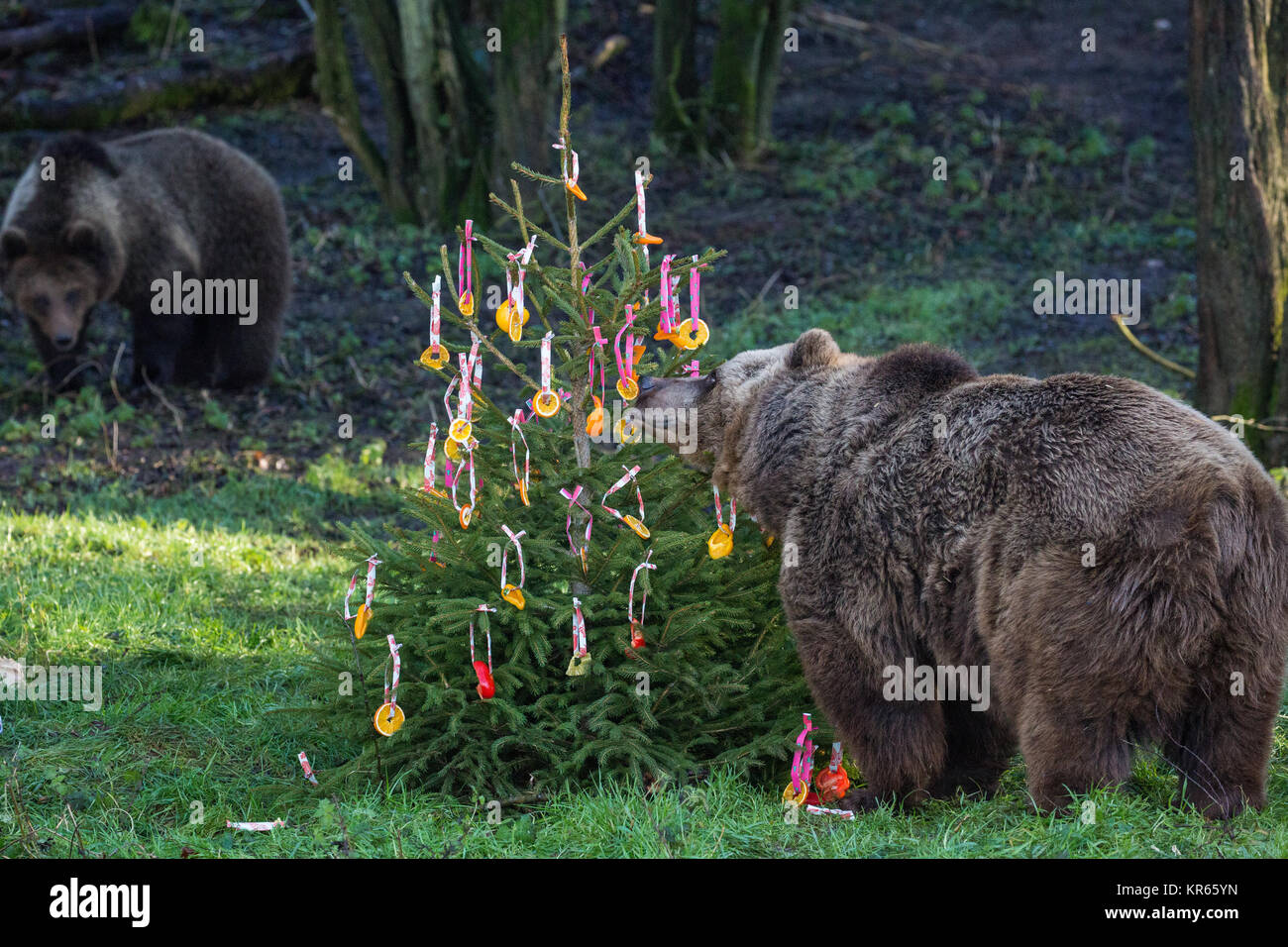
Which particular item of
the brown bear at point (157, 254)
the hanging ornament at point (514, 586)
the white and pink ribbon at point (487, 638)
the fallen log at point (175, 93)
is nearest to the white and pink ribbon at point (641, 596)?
the hanging ornament at point (514, 586)

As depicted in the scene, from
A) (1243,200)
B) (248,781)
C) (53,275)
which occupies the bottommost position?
(248,781)

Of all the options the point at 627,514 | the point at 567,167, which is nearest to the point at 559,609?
the point at 627,514

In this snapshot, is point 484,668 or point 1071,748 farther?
point 484,668

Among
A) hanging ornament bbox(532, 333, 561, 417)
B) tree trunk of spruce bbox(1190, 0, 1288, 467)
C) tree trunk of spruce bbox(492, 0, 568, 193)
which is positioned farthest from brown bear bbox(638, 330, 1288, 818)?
tree trunk of spruce bbox(492, 0, 568, 193)

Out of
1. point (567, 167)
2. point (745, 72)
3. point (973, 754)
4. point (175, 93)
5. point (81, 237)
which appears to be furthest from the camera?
point (175, 93)

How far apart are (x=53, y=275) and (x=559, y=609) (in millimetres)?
7910

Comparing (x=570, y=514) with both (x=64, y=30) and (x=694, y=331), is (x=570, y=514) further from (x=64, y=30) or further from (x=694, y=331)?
(x=64, y=30)

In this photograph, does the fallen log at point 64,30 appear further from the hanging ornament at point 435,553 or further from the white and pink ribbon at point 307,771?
the white and pink ribbon at point 307,771

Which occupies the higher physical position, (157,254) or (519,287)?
(157,254)

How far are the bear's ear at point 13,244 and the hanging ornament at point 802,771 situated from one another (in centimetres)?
868

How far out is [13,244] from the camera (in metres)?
11.0

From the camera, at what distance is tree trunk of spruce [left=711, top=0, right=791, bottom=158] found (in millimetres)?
14797

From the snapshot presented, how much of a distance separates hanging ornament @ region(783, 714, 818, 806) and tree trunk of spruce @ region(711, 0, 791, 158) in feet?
37.1

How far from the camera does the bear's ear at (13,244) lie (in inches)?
→ 433
